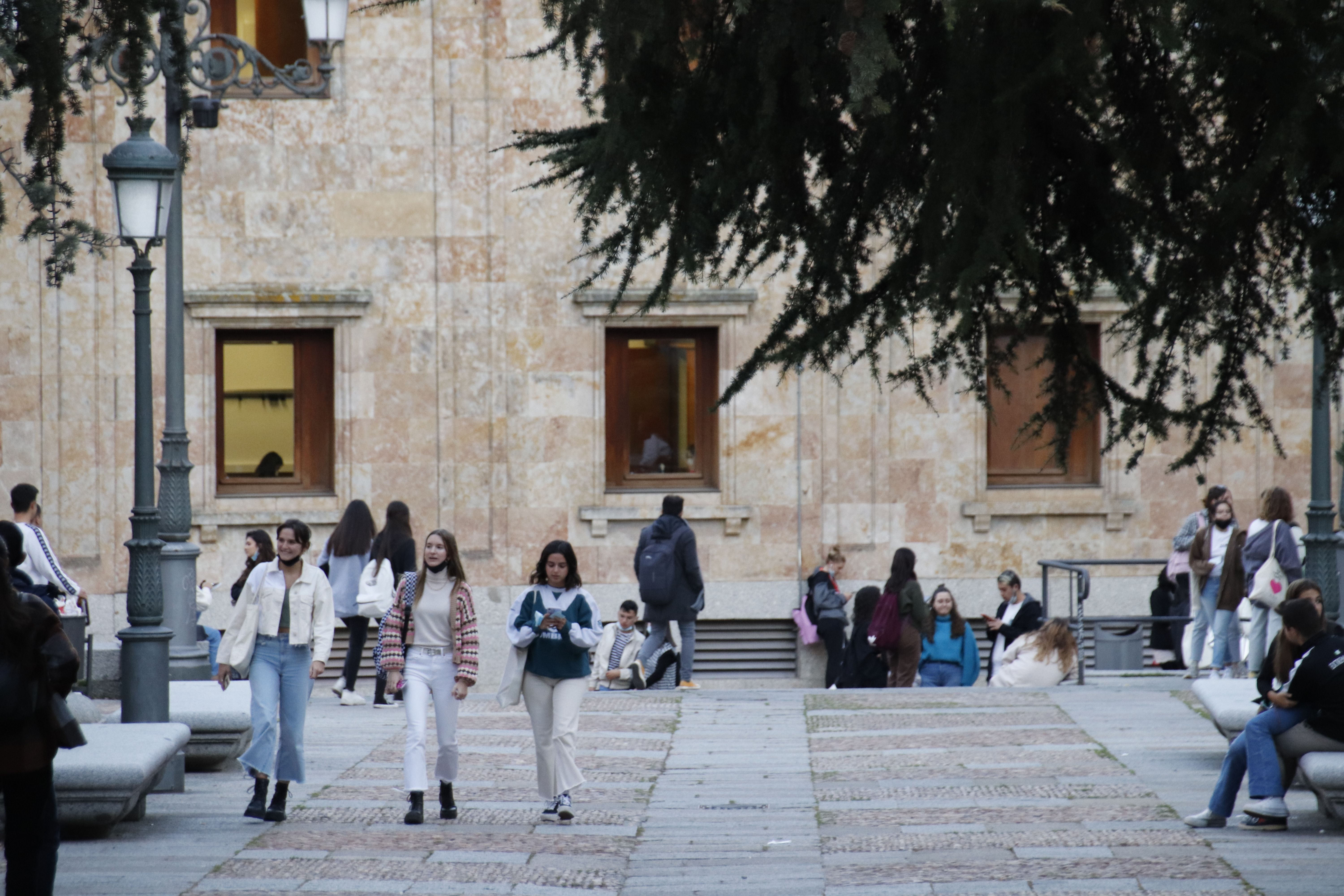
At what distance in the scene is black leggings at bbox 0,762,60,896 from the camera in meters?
6.48

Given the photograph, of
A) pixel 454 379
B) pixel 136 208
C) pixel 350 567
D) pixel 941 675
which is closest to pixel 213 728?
pixel 136 208

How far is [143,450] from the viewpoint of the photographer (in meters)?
10.7

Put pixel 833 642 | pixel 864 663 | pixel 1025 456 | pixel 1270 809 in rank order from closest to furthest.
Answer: pixel 1270 809
pixel 864 663
pixel 833 642
pixel 1025 456

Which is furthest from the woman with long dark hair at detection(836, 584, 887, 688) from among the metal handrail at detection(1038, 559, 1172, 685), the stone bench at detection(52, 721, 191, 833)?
the stone bench at detection(52, 721, 191, 833)

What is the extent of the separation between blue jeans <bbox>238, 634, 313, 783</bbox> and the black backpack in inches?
276

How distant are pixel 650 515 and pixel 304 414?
4.16 m

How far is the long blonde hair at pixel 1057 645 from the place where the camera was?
53.1 ft

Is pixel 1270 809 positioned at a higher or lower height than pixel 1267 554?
lower

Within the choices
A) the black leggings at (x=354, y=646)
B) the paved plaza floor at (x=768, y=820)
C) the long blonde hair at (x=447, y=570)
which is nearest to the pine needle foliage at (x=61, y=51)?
the paved plaza floor at (x=768, y=820)

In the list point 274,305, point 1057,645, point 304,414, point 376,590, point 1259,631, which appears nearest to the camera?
point 1259,631

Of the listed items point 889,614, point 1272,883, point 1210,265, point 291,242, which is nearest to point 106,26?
point 1210,265

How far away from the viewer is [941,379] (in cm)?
714

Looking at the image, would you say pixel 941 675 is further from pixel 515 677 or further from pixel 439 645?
pixel 439 645

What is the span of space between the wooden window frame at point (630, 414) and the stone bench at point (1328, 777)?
38.7 feet
